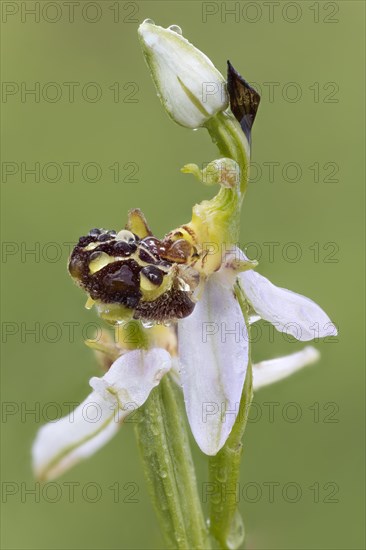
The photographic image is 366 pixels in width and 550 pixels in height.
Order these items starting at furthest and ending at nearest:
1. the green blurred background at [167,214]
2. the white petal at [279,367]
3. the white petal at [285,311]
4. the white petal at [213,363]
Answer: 1. the green blurred background at [167,214]
2. the white petal at [279,367]
3. the white petal at [285,311]
4. the white petal at [213,363]

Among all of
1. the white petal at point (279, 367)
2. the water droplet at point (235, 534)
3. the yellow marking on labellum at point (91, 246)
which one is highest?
the yellow marking on labellum at point (91, 246)

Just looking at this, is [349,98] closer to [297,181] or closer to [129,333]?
[297,181]

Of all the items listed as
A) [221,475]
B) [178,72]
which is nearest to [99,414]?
[221,475]

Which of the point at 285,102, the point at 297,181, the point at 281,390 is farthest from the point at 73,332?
the point at 285,102

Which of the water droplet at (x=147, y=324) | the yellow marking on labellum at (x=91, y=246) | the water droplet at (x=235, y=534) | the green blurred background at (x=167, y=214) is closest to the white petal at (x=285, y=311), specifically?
the water droplet at (x=147, y=324)

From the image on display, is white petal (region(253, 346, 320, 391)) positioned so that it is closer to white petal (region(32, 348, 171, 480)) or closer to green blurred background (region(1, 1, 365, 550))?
white petal (region(32, 348, 171, 480))

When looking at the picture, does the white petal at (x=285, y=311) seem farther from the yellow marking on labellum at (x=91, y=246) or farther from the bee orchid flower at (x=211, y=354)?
the yellow marking on labellum at (x=91, y=246)

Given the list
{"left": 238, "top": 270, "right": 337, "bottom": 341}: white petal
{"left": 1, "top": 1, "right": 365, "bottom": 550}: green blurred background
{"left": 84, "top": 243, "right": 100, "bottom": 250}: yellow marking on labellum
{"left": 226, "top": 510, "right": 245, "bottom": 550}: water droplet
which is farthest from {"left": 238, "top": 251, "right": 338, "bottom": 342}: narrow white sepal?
{"left": 1, "top": 1, "right": 365, "bottom": 550}: green blurred background

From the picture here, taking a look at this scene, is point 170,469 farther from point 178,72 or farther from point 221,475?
point 178,72
